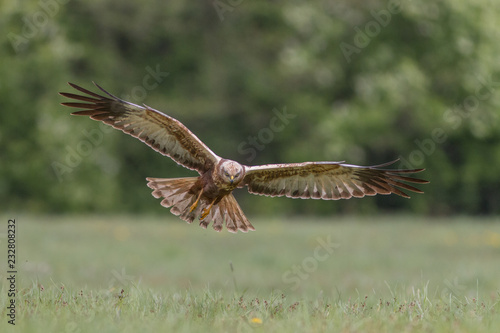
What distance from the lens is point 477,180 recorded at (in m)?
25.0

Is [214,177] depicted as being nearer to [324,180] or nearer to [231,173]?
[231,173]

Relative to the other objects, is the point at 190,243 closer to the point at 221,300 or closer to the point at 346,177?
the point at 346,177

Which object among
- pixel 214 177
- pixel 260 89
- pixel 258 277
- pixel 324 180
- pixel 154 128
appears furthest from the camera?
pixel 260 89

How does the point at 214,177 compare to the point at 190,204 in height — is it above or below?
above

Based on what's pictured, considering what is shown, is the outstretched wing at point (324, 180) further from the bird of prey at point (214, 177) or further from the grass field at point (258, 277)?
the grass field at point (258, 277)

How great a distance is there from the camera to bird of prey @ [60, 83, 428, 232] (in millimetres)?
6453

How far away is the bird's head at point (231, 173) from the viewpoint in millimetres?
6242

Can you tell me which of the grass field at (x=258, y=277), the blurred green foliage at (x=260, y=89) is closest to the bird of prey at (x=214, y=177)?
the grass field at (x=258, y=277)

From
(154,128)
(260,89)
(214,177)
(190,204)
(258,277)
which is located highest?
(260,89)

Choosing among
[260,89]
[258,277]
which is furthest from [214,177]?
[260,89]

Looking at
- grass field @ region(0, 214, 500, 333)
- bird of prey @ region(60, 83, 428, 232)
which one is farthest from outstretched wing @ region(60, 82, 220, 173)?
grass field @ region(0, 214, 500, 333)

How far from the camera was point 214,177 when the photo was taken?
6.38 metres

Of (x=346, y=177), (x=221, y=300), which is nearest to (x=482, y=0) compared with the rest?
(x=346, y=177)

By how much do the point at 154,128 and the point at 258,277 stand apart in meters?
5.00
